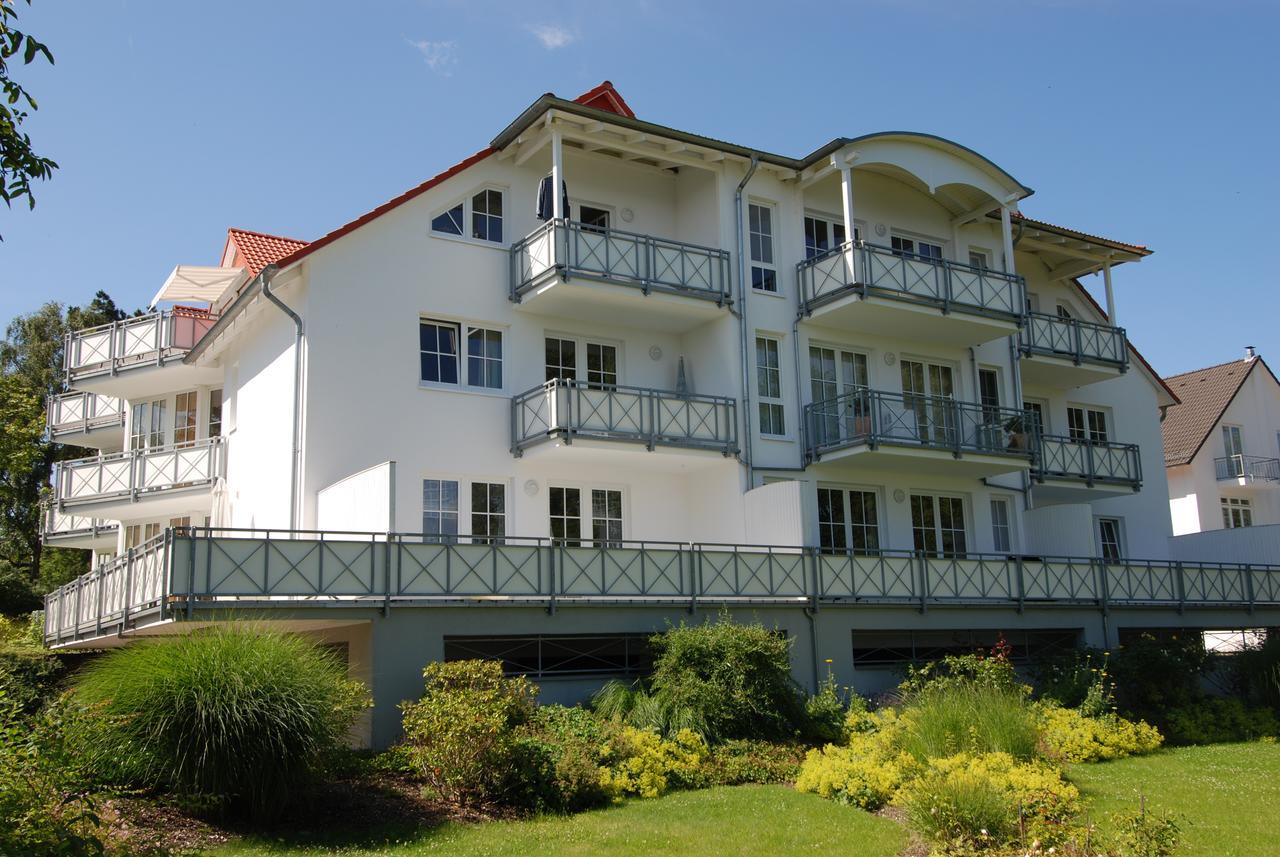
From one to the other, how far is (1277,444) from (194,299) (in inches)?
1451

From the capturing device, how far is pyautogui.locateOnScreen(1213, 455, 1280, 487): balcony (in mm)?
40844

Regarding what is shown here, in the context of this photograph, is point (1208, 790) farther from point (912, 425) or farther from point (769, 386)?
point (769, 386)

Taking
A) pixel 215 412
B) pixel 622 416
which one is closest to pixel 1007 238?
pixel 622 416

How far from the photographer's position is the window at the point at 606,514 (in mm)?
23344

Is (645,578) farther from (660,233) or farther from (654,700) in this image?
(660,233)

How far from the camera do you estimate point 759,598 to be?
20297 mm

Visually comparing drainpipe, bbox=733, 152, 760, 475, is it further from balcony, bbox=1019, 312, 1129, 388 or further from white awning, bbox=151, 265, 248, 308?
white awning, bbox=151, 265, 248, 308

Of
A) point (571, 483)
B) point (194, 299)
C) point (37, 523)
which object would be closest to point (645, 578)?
point (571, 483)

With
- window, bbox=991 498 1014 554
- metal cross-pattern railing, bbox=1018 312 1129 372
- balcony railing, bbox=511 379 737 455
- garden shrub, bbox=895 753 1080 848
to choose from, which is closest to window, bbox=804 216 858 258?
balcony railing, bbox=511 379 737 455

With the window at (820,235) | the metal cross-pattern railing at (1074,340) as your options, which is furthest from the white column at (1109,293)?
the window at (820,235)

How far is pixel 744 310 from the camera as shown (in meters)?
24.5

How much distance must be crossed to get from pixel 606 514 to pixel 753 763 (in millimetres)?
8168

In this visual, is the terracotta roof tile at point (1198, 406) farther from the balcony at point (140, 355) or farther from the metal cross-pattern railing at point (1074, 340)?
the balcony at point (140, 355)

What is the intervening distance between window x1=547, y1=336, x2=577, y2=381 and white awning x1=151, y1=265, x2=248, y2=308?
8.01m
